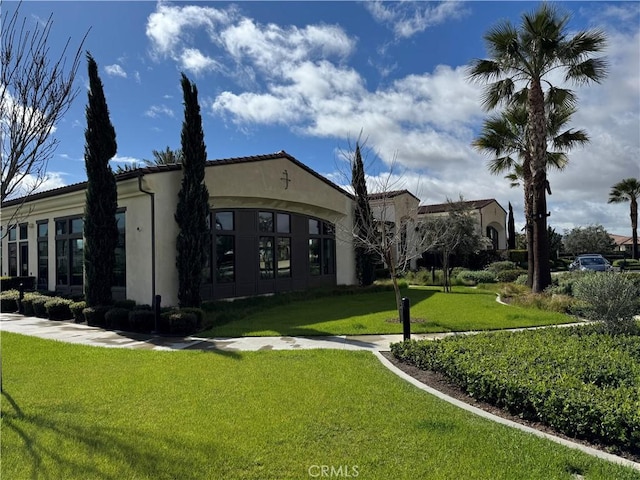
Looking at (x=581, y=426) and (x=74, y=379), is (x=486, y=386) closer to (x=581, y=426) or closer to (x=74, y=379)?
(x=581, y=426)

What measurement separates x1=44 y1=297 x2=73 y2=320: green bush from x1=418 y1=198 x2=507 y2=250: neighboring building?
3097cm

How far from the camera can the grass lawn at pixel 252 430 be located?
358 centimetres

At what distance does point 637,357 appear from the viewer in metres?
6.29

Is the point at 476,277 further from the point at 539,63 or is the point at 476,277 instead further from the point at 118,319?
the point at 118,319

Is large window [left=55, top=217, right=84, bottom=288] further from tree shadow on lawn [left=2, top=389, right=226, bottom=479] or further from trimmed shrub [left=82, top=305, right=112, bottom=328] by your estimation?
tree shadow on lawn [left=2, top=389, right=226, bottom=479]

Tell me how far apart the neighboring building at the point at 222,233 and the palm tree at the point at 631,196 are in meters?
35.4

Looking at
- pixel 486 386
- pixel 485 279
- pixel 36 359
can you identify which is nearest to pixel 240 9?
pixel 36 359

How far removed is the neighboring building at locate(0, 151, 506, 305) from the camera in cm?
1338

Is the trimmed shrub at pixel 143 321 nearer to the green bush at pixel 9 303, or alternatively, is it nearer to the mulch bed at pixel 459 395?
the mulch bed at pixel 459 395

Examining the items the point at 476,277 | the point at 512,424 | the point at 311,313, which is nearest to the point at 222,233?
the point at 311,313

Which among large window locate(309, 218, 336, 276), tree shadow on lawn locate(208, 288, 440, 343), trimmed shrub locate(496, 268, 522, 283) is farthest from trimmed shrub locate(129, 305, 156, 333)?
trimmed shrub locate(496, 268, 522, 283)

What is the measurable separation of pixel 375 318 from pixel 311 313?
2340 millimetres

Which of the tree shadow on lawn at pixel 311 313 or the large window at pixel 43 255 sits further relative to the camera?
the large window at pixel 43 255

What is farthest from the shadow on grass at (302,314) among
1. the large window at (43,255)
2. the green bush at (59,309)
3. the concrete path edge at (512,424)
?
the large window at (43,255)
